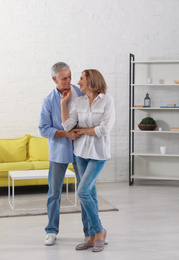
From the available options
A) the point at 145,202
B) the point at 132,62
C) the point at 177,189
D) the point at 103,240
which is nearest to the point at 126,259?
the point at 103,240

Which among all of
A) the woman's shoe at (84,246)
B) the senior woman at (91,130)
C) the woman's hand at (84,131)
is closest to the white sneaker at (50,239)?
the woman's shoe at (84,246)

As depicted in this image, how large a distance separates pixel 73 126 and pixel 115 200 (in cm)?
222

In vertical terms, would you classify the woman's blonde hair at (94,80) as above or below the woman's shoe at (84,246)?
above

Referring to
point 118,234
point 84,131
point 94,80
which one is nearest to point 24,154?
point 118,234

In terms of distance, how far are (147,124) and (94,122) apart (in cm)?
318

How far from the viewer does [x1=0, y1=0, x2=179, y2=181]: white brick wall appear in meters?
6.17

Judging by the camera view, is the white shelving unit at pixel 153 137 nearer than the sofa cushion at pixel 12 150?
No

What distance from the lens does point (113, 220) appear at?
405 centimetres

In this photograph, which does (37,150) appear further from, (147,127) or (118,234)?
(118,234)

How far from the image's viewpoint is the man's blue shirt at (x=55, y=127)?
3146 mm

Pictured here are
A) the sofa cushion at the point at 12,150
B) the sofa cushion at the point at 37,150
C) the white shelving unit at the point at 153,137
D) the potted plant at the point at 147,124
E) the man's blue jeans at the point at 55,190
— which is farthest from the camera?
the white shelving unit at the point at 153,137

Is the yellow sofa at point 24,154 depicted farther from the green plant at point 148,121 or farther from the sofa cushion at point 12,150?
the green plant at point 148,121

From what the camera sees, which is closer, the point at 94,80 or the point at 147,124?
the point at 94,80

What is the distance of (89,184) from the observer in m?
2.96
